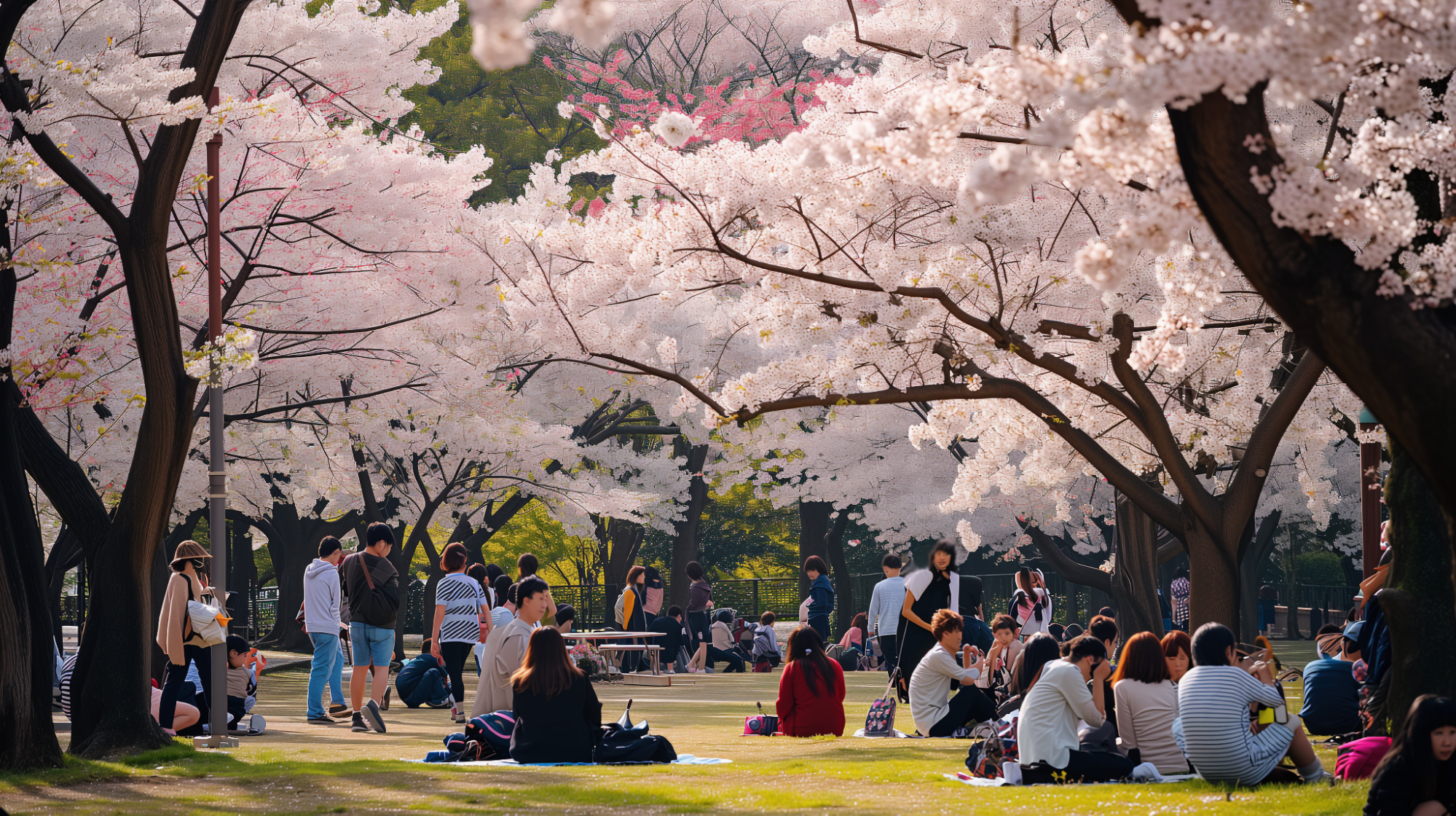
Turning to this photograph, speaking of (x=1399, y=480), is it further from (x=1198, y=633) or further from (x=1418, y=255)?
(x=1418, y=255)

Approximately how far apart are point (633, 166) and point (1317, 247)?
27.0 ft

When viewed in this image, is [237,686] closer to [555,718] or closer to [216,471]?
[216,471]

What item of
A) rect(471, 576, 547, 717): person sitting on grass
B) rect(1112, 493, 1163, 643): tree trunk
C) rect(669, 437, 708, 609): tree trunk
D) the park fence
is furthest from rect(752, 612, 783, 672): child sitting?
rect(471, 576, 547, 717): person sitting on grass

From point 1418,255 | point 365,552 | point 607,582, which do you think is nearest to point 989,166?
point 1418,255

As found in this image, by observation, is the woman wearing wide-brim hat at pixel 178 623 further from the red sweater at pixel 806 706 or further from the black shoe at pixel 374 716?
the red sweater at pixel 806 706

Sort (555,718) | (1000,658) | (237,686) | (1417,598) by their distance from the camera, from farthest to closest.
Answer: (1000,658)
(237,686)
(555,718)
(1417,598)

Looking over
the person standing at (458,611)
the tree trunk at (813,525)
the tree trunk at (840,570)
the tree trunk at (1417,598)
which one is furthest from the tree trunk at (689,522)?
the tree trunk at (1417,598)

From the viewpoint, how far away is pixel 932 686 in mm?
11578

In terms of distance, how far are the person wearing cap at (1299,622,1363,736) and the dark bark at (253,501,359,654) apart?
72.6 ft

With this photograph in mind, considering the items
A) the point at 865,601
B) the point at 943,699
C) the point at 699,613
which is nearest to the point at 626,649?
the point at 699,613

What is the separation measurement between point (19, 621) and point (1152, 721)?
7.27 metres

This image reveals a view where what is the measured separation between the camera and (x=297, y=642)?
2978 cm

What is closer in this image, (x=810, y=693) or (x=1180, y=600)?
(x=810, y=693)

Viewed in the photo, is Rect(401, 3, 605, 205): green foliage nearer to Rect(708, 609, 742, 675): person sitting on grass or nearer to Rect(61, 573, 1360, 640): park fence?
Rect(708, 609, 742, 675): person sitting on grass
